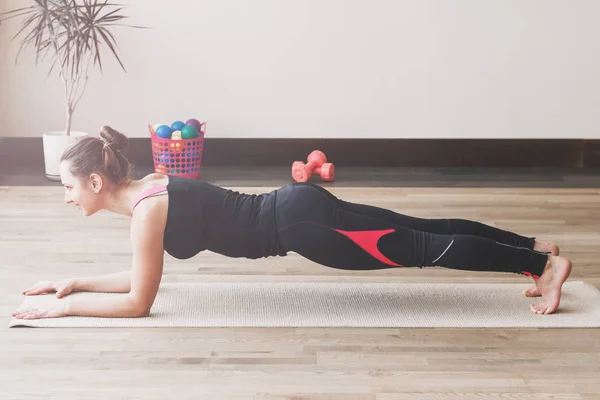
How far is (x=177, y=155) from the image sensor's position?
4488 millimetres

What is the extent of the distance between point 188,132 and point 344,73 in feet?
3.26

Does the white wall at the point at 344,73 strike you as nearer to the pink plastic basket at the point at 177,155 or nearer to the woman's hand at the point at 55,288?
the pink plastic basket at the point at 177,155

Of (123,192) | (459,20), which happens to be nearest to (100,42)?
(459,20)

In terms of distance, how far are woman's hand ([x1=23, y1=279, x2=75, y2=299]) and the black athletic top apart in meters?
0.41

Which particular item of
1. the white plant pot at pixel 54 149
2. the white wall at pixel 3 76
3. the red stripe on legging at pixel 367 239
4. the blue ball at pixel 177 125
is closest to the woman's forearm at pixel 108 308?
the red stripe on legging at pixel 367 239

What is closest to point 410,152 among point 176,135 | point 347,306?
point 176,135

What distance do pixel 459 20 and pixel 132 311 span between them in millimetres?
3051

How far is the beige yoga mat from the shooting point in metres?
2.46

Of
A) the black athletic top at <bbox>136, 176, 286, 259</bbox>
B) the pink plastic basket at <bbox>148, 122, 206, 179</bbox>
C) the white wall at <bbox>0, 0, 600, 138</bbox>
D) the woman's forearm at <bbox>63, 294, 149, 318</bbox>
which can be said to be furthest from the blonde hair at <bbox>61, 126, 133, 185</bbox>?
the white wall at <bbox>0, 0, 600, 138</bbox>

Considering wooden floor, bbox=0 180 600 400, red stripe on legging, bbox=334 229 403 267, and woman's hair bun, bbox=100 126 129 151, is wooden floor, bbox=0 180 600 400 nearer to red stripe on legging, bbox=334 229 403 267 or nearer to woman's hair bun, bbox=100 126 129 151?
red stripe on legging, bbox=334 229 403 267

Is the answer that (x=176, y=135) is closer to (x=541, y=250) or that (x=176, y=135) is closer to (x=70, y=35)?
(x=70, y=35)

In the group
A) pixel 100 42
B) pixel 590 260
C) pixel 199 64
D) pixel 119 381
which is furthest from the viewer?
pixel 199 64

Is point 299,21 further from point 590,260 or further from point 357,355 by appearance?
point 357,355

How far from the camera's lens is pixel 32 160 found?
479cm
